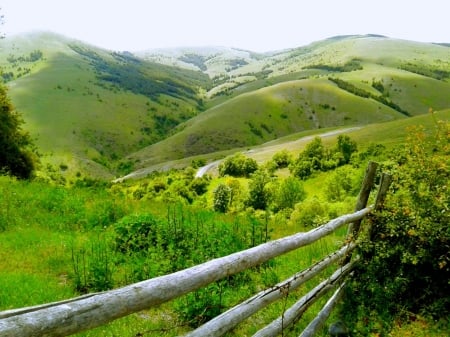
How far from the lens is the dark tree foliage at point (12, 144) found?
2384 cm

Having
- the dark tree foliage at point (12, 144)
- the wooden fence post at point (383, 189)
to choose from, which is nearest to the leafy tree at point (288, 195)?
the dark tree foliage at point (12, 144)

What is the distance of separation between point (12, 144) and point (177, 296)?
24.6 metres

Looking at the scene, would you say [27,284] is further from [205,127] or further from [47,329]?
[205,127]

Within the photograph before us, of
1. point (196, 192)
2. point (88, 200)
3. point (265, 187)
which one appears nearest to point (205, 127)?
point (196, 192)

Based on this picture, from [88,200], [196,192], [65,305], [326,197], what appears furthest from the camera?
[196,192]

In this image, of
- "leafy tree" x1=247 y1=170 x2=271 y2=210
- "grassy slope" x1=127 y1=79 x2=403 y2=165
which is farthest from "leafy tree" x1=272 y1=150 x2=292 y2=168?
"grassy slope" x1=127 y1=79 x2=403 y2=165

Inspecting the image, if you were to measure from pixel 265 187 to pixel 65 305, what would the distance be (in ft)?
232

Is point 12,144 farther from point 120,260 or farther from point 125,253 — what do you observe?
point 120,260

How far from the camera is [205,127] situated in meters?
172

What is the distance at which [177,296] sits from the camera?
2.69m

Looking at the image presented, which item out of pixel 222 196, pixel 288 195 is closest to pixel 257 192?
pixel 222 196

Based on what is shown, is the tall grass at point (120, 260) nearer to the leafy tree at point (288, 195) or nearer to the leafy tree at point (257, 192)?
the leafy tree at point (288, 195)

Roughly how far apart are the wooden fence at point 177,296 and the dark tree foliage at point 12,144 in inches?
847

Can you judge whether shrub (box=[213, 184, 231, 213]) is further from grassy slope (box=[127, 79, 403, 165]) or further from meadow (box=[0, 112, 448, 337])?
grassy slope (box=[127, 79, 403, 165])
